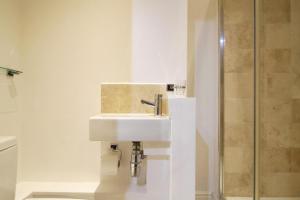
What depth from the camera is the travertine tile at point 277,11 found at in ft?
6.16

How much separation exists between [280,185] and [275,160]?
0.64 feet

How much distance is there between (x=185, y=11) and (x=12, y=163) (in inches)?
60.2

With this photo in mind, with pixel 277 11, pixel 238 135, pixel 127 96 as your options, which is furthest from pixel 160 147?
pixel 277 11

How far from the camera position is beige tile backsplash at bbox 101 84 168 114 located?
190 centimetres

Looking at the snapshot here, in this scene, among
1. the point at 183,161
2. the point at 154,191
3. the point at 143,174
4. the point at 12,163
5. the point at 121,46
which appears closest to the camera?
the point at 12,163

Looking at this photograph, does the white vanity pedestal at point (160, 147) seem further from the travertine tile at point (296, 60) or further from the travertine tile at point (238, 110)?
the travertine tile at point (296, 60)

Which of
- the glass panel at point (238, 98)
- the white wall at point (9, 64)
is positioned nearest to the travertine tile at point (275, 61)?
the glass panel at point (238, 98)

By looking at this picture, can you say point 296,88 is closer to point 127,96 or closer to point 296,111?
point 296,111

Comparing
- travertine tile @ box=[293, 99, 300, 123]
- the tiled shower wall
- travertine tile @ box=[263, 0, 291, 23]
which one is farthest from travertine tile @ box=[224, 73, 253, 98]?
travertine tile @ box=[263, 0, 291, 23]

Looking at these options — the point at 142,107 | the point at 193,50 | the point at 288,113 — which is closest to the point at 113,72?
the point at 142,107

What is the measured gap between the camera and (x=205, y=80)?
2.06m

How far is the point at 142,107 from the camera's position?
1903mm

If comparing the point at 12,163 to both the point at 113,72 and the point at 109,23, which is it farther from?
the point at 109,23

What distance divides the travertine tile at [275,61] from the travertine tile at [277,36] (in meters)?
0.04
